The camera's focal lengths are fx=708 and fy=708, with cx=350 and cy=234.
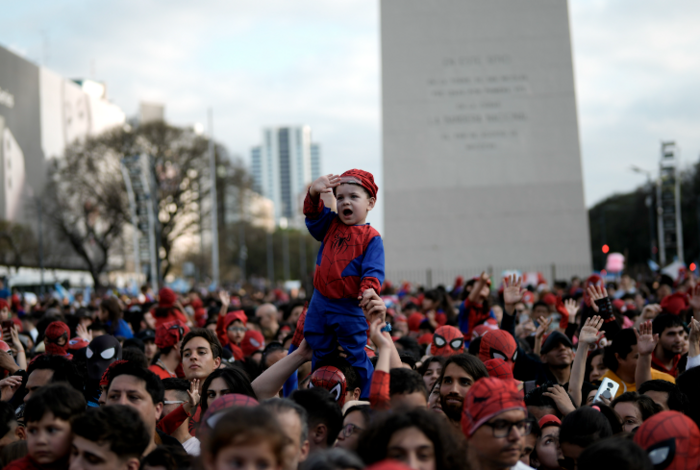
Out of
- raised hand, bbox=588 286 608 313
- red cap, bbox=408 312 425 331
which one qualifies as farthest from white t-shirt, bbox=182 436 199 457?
red cap, bbox=408 312 425 331

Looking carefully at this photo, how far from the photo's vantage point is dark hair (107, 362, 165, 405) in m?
4.54

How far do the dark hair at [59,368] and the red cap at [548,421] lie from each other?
10.6 feet

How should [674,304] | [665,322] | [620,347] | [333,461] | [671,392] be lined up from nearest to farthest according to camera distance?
[333,461] → [671,392] → [620,347] → [665,322] → [674,304]

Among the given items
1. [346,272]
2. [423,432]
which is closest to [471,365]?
[346,272]

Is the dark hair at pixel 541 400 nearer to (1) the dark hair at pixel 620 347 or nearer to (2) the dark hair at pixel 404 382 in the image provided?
(2) the dark hair at pixel 404 382

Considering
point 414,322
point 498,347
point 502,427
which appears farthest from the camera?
point 414,322

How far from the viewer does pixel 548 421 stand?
4.59 metres

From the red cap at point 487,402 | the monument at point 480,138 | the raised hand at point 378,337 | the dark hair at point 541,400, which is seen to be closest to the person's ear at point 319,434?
the raised hand at point 378,337

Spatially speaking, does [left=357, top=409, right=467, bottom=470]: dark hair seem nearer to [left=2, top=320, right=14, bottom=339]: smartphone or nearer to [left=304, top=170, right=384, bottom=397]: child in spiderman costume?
[left=304, top=170, right=384, bottom=397]: child in spiderman costume

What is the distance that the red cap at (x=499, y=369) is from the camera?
16.7 feet

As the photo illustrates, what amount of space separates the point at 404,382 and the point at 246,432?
5.86ft

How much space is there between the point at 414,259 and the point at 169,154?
68.3 feet

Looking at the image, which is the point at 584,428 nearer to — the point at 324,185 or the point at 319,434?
the point at 319,434

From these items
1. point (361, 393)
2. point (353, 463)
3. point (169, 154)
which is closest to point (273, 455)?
point (353, 463)
